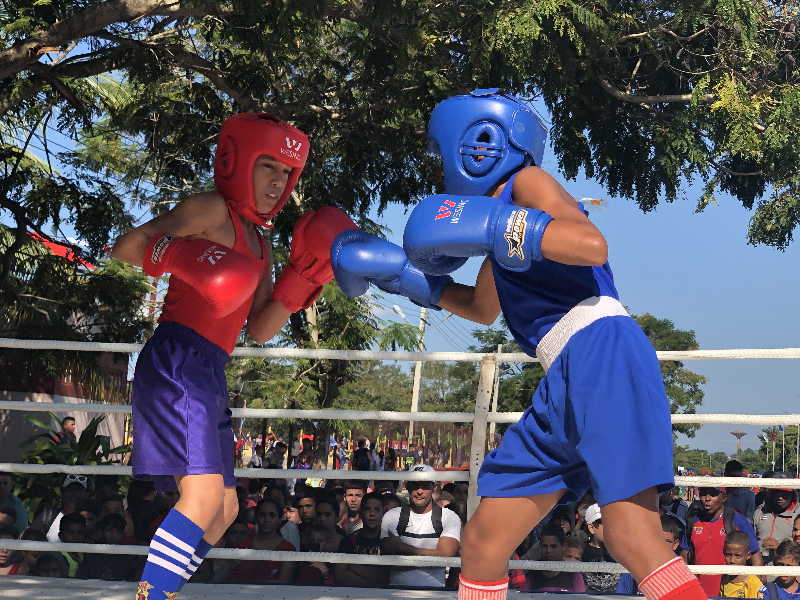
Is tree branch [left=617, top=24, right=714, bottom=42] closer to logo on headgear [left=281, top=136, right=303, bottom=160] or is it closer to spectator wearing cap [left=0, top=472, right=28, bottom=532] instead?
logo on headgear [left=281, top=136, right=303, bottom=160]

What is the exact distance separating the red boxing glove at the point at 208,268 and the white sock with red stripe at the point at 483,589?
924 millimetres

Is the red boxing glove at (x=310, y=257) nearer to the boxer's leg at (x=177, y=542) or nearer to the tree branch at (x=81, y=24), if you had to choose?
the boxer's leg at (x=177, y=542)

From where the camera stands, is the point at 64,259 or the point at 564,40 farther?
the point at 64,259

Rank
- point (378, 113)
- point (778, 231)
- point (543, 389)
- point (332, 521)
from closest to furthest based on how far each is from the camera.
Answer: point (543, 389) → point (332, 521) → point (378, 113) → point (778, 231)

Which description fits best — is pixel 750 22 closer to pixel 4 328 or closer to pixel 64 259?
pixel 64 259

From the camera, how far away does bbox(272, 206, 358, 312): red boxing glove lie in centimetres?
264

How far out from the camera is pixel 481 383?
3.50 m

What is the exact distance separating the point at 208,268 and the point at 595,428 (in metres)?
1.07

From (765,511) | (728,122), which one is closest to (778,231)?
(728,122)

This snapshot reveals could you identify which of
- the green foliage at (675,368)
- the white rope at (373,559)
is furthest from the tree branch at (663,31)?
the green foliage at (675,368)

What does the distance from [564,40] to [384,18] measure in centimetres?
226

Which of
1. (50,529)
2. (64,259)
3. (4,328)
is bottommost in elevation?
(50,529)

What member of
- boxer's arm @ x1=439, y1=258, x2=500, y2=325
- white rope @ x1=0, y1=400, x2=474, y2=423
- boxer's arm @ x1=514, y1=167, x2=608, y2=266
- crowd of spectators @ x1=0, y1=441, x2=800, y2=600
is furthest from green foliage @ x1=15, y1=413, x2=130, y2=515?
boxer's arm @ x1=514, y1=167, x2=608, y2=266

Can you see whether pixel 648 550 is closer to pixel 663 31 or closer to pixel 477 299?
pixel 477 299
